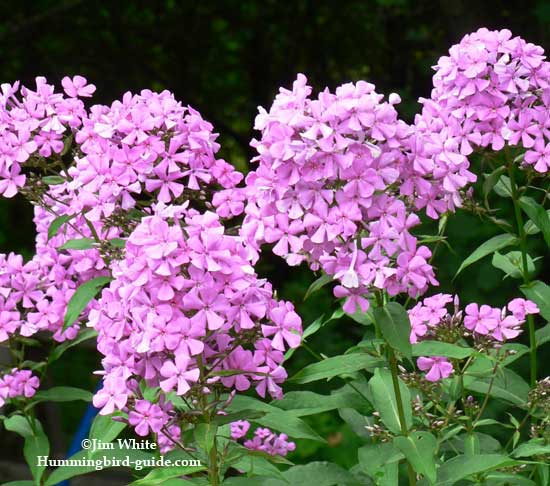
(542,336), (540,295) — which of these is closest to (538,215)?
(540,295)

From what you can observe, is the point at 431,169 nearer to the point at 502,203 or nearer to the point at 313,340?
the point at 502,203

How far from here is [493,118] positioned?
259 centimetres

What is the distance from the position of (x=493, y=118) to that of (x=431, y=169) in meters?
0.44

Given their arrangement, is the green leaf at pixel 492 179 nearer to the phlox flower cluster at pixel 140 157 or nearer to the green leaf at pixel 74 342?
the phlox flower cluster at pixel 140 157

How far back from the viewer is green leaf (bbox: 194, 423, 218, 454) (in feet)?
6.89

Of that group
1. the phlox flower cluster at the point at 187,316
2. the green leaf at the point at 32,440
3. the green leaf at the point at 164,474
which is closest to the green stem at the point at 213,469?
the green leaf at the point at 164,474

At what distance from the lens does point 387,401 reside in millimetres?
2408

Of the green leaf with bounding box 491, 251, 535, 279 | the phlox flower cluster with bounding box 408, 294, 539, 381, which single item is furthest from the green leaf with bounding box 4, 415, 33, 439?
the green leaf with bounding box 491, 251, 535, 279

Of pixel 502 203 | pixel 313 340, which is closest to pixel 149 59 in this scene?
pixel 313 340

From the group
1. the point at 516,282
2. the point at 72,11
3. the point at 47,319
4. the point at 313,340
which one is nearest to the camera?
the point at 47,319

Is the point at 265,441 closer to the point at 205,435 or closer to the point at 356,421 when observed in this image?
the point at 356,421

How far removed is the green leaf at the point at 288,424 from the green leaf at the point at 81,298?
20.7 inches

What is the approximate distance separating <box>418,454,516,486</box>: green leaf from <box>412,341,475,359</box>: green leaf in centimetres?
22

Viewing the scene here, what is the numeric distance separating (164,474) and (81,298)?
54cm
